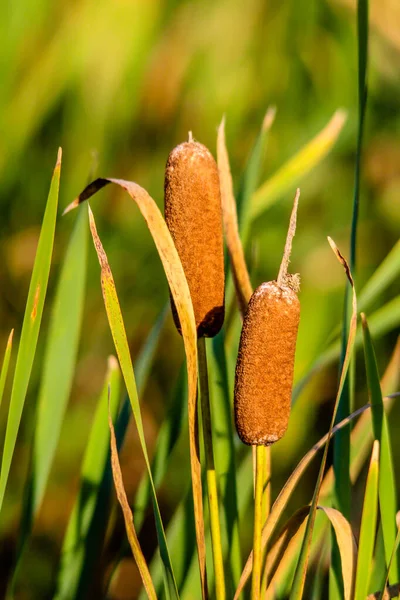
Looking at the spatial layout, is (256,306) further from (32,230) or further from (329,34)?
(329,34)

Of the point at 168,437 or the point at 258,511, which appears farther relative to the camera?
the point at 168,437

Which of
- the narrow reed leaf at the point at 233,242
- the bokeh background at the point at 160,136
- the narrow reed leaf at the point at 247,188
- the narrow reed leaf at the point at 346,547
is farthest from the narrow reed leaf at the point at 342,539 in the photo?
the bokeh background at the point at 160,136

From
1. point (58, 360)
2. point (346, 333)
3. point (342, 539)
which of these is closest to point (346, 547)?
point (342, 539)

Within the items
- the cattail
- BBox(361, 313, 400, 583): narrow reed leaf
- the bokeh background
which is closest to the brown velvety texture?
the cattail

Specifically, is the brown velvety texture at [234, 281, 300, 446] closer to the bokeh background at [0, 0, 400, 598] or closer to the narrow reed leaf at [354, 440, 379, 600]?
the narrow reed leaf at [354, 440, 379, 600]

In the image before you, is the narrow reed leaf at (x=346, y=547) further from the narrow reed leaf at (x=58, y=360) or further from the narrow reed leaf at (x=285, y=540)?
the narrow reed leaf at (x=58, y=360)

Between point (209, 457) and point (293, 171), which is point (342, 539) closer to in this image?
point (209, 457)
